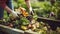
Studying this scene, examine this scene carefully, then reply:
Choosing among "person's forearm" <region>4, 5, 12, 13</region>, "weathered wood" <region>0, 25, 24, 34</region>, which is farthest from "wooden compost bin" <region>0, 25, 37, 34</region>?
"person's forearm" <region>4, 5, 12, 13</region>

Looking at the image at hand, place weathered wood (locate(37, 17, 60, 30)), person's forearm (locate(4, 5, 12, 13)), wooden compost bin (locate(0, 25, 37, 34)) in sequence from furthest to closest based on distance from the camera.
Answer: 1. person's forearm (locate(4, 5, 12, 13))
2. weathered wood (locate(37, 17, 60, 30))
3. wooden compost bin (locate(0, 25, 37, 34))

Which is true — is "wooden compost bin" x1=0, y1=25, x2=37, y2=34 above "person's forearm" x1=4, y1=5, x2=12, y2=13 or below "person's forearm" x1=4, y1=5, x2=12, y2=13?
below

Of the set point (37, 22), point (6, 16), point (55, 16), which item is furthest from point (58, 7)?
point (6, 16)

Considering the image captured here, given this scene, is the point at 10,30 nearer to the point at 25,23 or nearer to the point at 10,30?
the point at 10,30

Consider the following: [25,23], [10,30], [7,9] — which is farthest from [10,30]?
[7,9]

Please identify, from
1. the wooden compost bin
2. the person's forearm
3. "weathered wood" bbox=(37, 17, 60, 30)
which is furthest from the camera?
the person's forearm

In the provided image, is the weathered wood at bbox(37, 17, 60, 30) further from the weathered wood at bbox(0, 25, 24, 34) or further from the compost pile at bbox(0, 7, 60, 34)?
the weathered wood at bbox(0, 25, 24, 34)

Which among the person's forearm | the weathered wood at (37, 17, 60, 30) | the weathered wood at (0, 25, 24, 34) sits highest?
the person's forearm

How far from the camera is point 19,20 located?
2512 millimetres

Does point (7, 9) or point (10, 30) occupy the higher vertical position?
point (7, 9)

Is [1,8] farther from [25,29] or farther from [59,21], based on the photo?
[59,21]

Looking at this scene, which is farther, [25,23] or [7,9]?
[7,9]

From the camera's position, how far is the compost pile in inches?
91.4

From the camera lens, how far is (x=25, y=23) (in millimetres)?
2418
